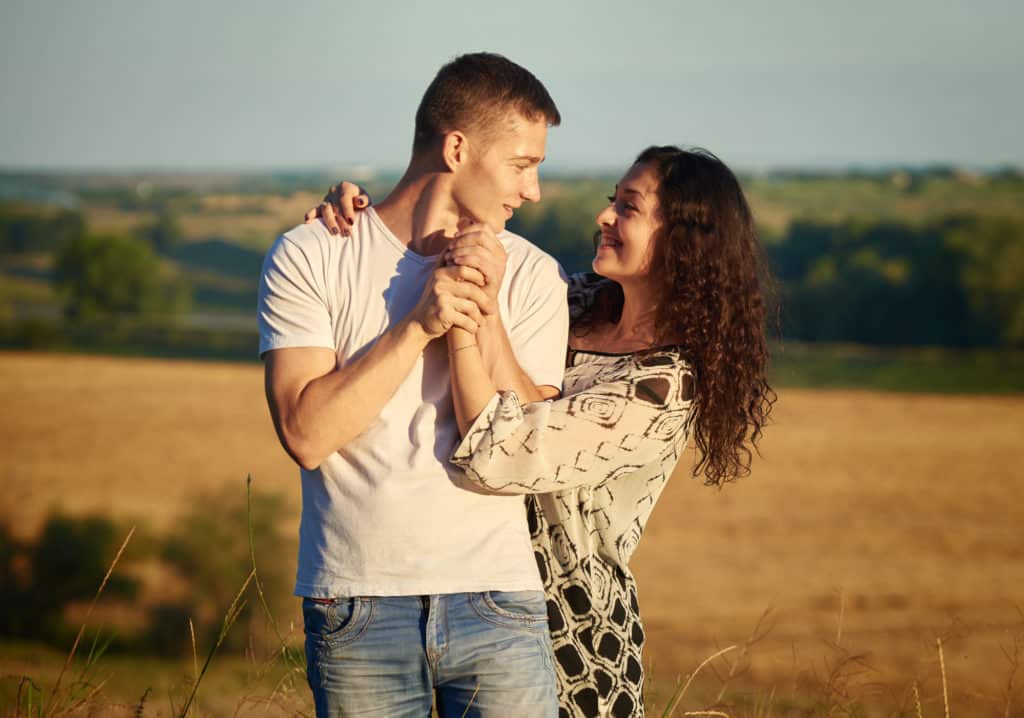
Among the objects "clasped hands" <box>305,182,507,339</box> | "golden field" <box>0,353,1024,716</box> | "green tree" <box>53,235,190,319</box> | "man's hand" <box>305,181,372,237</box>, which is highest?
"man's hand" <box>305,181,372,237</box>

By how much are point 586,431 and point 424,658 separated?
2.32 ft

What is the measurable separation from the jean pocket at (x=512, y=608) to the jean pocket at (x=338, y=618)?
0.26 meters

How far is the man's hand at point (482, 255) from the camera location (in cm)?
260

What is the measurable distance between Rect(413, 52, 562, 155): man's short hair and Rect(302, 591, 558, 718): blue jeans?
47.2 inches

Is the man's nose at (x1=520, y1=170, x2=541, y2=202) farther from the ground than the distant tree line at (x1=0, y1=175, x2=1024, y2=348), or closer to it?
farther from the ground

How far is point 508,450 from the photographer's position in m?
2.63

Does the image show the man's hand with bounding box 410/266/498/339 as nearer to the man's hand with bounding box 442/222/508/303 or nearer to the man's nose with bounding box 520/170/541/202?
the man's hand with bounding box 442/222/508/303

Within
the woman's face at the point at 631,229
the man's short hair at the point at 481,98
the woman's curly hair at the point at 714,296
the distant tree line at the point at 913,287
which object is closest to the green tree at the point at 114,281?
the distant tree line at the point at 913,287

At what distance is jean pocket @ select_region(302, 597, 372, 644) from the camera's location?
253 centimetres

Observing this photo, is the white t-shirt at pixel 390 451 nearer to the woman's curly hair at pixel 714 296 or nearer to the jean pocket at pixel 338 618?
the jean pocket at pixel 338 618

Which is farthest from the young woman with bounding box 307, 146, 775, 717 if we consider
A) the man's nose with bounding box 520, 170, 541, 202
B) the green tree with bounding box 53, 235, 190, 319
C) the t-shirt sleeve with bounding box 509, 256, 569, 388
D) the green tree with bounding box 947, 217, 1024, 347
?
the green tree with bounding box 53, 235, 190, 319

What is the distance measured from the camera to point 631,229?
344cm

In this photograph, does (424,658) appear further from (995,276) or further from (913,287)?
(995,276)

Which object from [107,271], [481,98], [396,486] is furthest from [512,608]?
[107,271]
